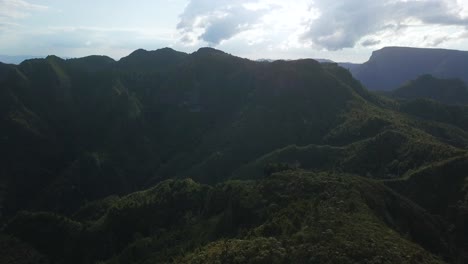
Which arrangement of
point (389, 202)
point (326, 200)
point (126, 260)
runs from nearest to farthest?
point (326, 200) → point (389, 202) → point (126, 260)

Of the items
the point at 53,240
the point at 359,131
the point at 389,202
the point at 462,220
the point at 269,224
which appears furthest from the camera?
the point at 359,131

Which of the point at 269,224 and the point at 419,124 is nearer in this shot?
the point at 269,224

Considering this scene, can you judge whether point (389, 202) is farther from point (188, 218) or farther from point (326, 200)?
point (188, 218)

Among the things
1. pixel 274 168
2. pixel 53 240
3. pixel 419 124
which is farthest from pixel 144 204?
pixel 419 124

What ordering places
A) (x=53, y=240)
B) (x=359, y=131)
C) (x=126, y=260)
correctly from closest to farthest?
(x=126, y=260)
(x=53, y=240)
(x=359, y=131)

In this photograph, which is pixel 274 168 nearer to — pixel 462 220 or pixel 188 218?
pixel 188 218

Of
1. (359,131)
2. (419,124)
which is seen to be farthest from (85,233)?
(419,124)

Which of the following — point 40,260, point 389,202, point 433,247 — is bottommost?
point 40,260

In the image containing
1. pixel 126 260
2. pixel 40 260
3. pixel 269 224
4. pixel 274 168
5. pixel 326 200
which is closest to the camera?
pixel 269 224

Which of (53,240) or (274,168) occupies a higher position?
(274,168)
